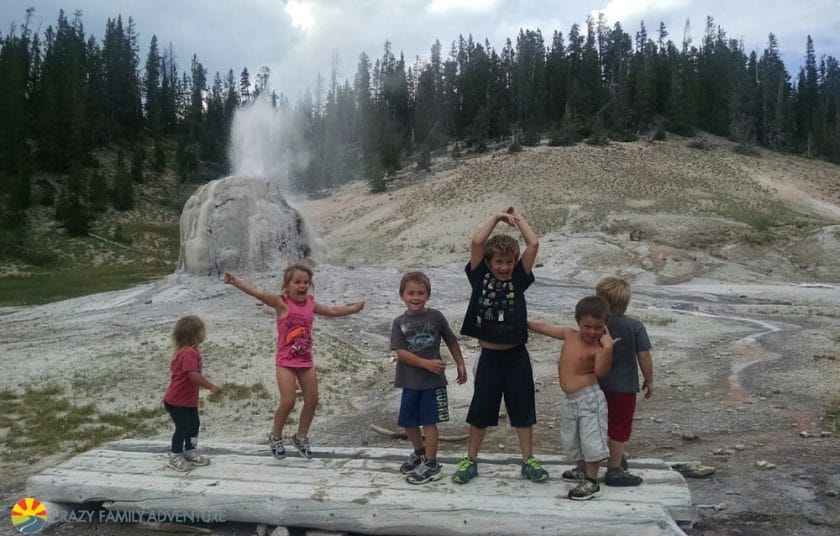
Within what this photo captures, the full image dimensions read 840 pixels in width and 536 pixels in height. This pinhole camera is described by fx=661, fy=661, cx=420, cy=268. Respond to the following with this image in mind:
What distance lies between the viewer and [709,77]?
3231 inches

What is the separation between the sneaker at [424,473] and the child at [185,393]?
1804 mm

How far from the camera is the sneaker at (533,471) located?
489 centimetres

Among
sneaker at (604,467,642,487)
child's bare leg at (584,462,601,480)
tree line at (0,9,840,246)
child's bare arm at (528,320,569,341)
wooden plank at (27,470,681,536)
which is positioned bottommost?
wooden plank at (27,470,681,536)

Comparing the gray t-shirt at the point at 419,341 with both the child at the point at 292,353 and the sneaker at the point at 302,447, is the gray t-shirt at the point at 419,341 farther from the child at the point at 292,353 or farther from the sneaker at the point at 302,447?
the sneaker at the point at 302,447

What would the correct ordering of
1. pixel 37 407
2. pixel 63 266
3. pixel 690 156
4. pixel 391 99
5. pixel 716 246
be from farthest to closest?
pixel 391 99 → pixel 690 156 → pixel 63 266 → pixel 716 246 → pixel 37 407

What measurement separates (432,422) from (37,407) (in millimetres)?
7244

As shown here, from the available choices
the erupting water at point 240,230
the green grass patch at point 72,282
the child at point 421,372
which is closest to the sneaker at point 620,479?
the child at point 421,372

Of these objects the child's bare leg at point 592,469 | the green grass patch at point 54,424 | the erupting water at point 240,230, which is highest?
the erupting water at point 240,230

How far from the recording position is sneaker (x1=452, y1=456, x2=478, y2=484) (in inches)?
192

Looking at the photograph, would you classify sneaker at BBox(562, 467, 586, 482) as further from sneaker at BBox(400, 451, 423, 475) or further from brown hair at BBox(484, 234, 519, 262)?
brown hair at BBox(484, 234, 519, 262)

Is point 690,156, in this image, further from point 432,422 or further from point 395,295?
point 432,422

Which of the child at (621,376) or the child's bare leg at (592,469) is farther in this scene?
the child at (621,376)

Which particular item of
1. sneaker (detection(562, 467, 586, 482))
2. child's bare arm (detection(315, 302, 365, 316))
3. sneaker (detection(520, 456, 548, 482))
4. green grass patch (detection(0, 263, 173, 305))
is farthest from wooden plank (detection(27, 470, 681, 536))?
green grass patch (detection(0, 263, 173, 305))

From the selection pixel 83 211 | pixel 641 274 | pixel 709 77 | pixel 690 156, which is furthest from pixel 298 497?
pixel 709 77
